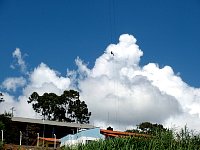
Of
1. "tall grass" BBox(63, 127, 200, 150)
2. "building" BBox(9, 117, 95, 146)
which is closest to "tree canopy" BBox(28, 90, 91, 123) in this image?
"building" BBox(9, 117, 95, 146)

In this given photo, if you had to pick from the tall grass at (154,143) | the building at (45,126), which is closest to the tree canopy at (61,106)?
the building at (45,126)

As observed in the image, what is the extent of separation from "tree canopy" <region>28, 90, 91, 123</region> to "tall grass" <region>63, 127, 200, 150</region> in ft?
128

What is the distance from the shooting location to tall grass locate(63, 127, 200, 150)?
15.0 meters

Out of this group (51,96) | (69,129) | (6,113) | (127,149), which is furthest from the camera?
(51,96)

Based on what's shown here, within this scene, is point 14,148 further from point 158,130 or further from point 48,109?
point 48,109

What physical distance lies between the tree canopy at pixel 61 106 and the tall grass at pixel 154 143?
1531 inches

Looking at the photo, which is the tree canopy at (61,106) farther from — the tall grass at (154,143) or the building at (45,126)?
the tall grass at (154,143)

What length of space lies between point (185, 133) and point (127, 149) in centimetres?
259

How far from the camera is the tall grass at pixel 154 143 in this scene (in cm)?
1504

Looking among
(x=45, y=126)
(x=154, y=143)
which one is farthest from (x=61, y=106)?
(x=154, y=143)

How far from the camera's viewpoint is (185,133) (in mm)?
16266

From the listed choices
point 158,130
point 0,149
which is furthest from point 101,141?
point 0,149

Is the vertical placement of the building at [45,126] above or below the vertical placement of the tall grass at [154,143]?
above

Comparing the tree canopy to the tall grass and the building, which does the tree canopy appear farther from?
the tall grass
